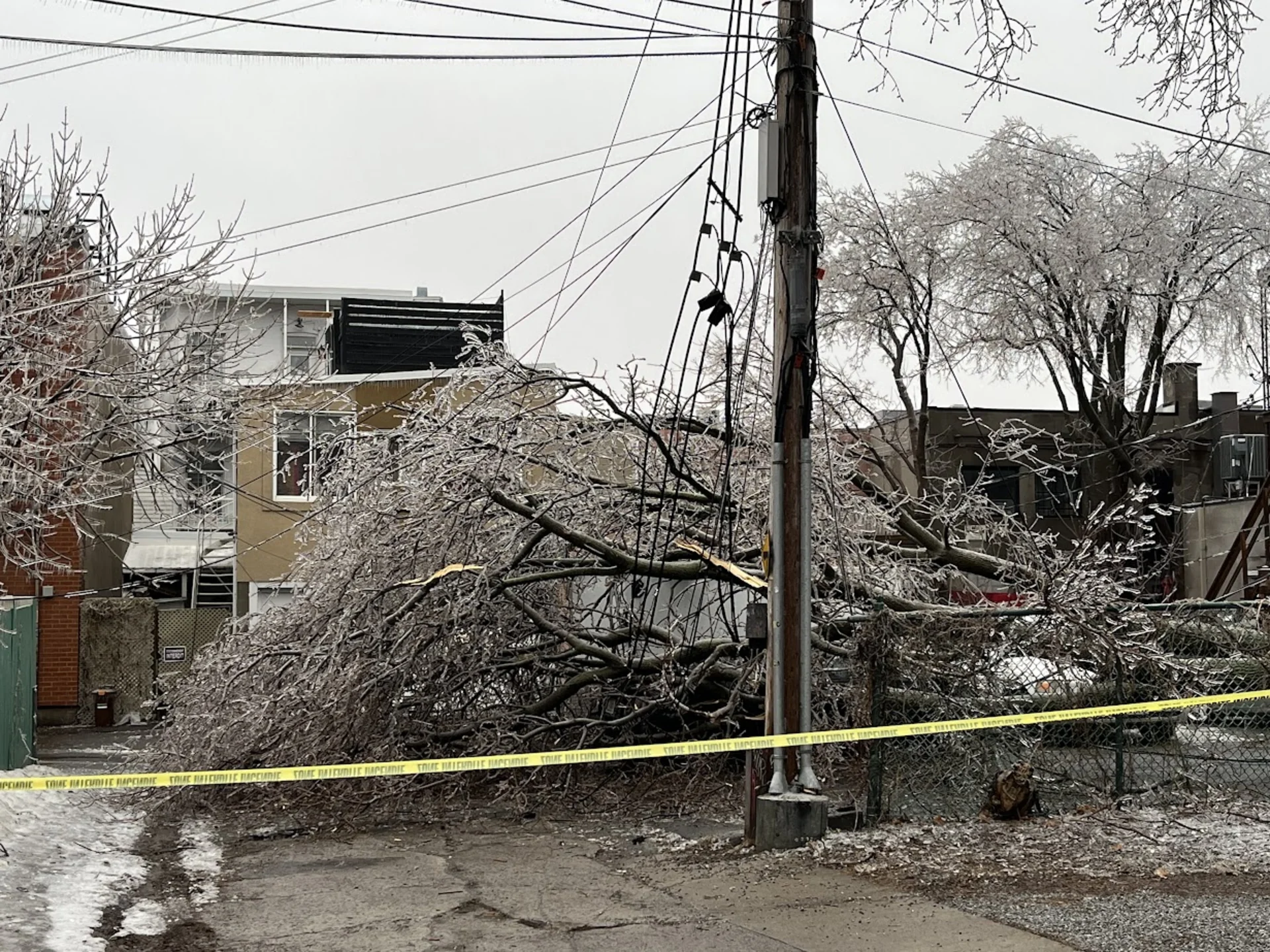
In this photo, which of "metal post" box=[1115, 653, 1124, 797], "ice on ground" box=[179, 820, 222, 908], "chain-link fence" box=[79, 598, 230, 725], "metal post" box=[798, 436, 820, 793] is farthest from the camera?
"chain-link fence" box=[79, 598, 230, 725]

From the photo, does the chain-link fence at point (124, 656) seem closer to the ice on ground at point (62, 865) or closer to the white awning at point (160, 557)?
the white awning at point (160, 557)

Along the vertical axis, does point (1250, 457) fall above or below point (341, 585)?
above

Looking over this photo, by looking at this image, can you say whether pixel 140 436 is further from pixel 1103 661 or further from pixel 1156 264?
pixel 1156 264

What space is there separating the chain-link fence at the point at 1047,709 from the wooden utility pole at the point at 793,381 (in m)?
0.68

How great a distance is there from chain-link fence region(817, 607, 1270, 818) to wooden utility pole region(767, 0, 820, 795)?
68 centimetres

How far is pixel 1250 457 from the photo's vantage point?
3606cm

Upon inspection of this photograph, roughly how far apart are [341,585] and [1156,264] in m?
21.3

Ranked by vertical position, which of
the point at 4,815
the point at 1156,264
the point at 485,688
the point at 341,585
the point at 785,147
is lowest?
the point at 4,815

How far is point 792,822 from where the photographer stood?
8.09 m

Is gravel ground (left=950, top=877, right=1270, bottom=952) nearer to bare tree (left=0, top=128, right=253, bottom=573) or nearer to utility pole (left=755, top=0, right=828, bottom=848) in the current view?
utility pole (left=755, top=0, right=828, bottom=848)

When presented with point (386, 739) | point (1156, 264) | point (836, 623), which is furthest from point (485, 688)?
point (1156, 264)

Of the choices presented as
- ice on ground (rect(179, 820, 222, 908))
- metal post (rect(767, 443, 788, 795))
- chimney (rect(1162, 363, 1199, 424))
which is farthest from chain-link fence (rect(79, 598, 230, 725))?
chimney (rect(1162, 363, 1199, 424))

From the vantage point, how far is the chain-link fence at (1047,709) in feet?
28.6

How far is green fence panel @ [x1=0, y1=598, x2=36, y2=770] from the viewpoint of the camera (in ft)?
45.3
